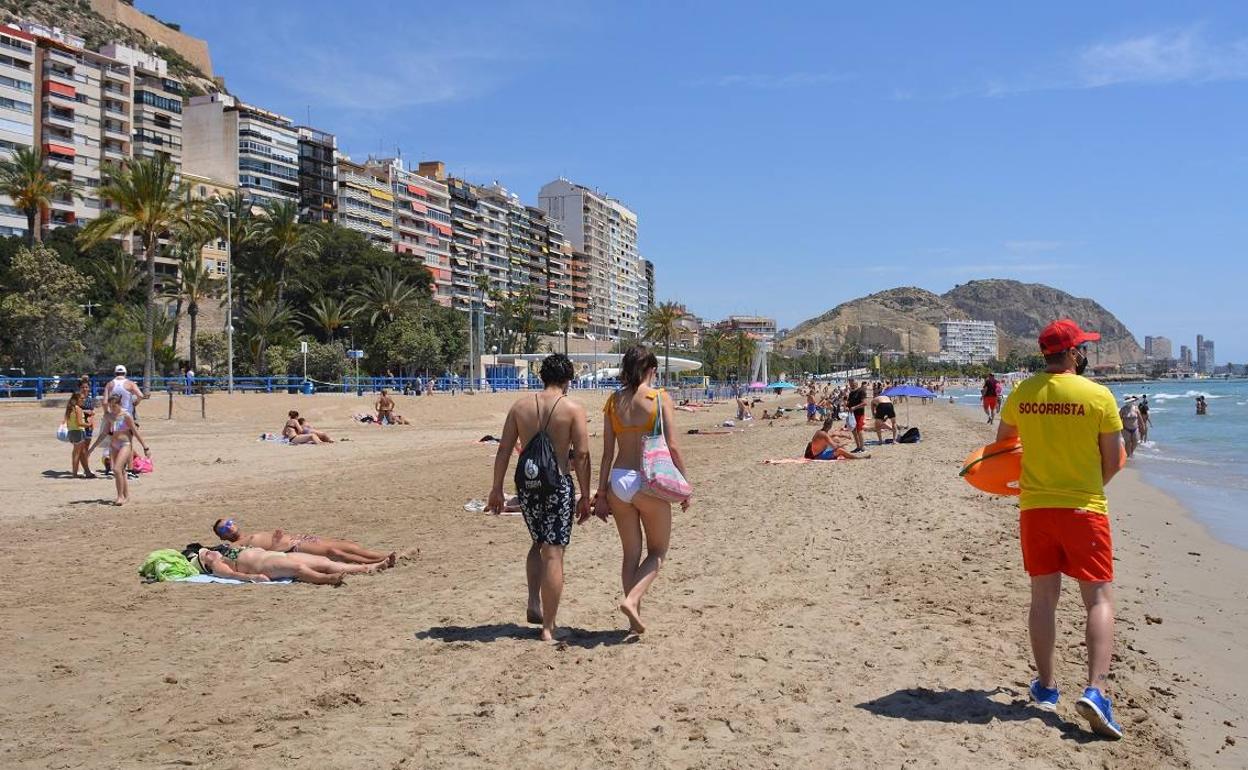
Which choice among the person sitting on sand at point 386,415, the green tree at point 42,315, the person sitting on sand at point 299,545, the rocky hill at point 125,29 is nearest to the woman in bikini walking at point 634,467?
the person sitting on sand at point 299,545

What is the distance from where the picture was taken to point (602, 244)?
506 feet

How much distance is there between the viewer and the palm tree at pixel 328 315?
207 feet

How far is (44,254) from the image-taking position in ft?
140

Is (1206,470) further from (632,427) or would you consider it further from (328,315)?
(328,315)

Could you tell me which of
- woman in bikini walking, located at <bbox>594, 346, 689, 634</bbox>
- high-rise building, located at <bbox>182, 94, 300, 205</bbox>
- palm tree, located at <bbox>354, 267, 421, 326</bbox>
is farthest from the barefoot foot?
high-rise building, located at <bbox>182, 94, 300, 205</bbox>

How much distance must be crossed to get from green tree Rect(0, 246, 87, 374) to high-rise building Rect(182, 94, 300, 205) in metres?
39.9

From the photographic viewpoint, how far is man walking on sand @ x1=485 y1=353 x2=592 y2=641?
481cm

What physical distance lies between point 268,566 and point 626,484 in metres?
3.33

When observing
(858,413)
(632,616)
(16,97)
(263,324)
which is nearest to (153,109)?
(16,97)

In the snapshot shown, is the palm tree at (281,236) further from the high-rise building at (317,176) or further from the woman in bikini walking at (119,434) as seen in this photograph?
the woman in bikini walking at (119,434)

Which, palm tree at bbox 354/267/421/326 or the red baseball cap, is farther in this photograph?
palm tree at bbox 354/267/421/326

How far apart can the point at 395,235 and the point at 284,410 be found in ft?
238

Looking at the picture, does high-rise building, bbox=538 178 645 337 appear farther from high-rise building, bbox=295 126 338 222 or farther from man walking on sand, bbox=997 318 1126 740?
man walking on sand, bbox=997 318 1126 740

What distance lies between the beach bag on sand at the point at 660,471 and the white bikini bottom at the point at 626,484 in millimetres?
37
